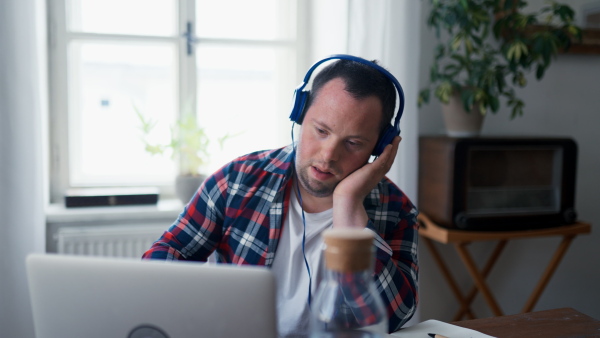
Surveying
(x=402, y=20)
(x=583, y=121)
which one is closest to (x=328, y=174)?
(x=402, y=20)

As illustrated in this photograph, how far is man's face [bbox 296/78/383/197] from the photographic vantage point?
1.17 metres

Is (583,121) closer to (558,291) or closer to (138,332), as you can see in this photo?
(558,291)

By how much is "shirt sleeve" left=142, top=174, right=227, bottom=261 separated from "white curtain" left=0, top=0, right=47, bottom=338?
81 centimetres

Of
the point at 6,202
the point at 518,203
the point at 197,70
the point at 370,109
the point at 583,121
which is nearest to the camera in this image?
the point at 370,109

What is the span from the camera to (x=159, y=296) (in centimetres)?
60

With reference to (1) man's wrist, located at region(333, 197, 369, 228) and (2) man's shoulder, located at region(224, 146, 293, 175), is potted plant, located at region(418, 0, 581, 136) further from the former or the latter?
(1) man's wrist, located at region(333, 197, 369, 228)

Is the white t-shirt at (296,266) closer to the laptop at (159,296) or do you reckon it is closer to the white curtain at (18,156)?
the laptop at (159,296)

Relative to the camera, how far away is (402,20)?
2094 mm

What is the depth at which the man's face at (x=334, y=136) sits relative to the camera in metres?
1.17

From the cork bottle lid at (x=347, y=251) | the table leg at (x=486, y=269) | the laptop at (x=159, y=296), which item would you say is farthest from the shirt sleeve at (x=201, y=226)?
the table leg at (x=486, y=269)

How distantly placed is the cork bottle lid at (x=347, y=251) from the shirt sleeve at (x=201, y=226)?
0.77 m

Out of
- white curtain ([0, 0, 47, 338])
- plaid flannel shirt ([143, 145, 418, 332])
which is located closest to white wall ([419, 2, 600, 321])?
plaid flannel shirt ([143, 145, 418, 332])

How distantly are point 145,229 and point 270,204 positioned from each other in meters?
1.00

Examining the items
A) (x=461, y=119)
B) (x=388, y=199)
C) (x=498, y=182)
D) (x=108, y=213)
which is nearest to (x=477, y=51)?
(x=461, y=119)
